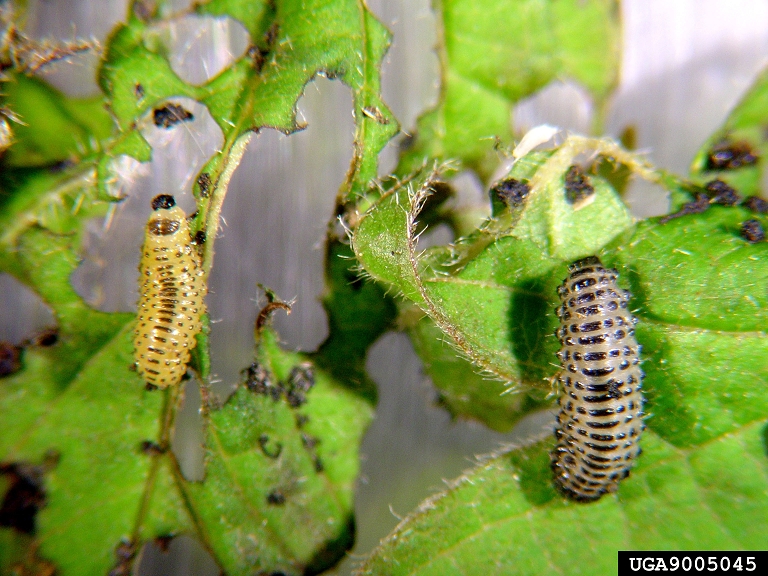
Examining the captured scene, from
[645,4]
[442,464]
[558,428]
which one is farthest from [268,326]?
[645,4]

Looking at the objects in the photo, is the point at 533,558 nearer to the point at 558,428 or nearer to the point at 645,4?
the point at 558,428

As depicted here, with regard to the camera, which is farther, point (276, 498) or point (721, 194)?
point (276, 498)

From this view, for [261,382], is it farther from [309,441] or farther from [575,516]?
[575,516]

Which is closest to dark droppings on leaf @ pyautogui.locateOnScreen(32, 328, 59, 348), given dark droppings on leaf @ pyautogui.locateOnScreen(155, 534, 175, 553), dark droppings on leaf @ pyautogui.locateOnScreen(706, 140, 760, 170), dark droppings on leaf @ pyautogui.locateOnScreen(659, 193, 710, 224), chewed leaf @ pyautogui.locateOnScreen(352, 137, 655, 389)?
dark droppings on leaf @ pyautogui.locateOnScreen(155, 534, 175, 553)

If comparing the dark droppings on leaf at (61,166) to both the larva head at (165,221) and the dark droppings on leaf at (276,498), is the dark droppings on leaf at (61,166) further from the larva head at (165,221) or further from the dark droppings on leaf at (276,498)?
the dark droppings on leaf at (276,498)

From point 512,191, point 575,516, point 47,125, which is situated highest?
point 47,125

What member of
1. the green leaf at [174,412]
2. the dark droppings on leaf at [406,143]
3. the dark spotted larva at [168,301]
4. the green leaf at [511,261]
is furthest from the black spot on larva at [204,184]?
the dark droppings on leaf at [406,143]

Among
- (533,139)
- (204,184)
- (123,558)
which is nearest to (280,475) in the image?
(123,558)
